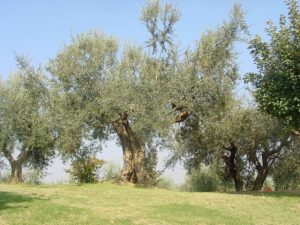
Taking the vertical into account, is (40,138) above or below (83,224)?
above

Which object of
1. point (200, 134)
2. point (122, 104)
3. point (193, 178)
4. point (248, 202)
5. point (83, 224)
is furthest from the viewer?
point (193, 178)

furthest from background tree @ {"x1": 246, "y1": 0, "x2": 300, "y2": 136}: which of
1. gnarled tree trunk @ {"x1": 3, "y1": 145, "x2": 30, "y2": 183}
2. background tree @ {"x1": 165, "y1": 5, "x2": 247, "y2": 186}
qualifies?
gnarled tree trunk @ {"x1": 3, "y1": 145, "x2": 30, "y2": 183}

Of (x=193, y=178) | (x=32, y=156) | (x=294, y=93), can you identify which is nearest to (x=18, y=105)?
(x=32, y=156)

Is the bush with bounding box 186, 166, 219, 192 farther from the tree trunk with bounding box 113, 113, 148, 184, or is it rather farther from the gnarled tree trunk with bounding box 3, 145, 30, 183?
the gnarled tree trunk with bounding box 3, 145, 30, 183

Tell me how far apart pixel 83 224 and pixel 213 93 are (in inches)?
623

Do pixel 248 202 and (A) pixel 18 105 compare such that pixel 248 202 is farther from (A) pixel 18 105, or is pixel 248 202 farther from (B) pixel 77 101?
(A) pixel 18 105

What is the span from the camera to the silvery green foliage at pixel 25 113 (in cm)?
3048

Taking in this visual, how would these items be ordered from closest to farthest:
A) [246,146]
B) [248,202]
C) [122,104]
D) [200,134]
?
1. [248,202]
2. [122,104]
3. [200,134]
4. [246,146]

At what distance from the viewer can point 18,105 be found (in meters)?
32.0

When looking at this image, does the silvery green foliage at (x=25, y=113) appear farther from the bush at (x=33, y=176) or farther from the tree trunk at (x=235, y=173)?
the tree trunk at (x=235, y=173)

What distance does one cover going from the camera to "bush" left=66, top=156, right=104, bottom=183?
3067 centimetres

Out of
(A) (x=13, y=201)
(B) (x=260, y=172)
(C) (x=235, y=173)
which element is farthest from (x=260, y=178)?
(A) (x=13, y=201)

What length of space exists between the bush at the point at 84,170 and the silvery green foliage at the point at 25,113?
2538 mm

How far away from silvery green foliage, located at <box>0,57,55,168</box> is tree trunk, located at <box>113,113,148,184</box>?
4.93 metres
